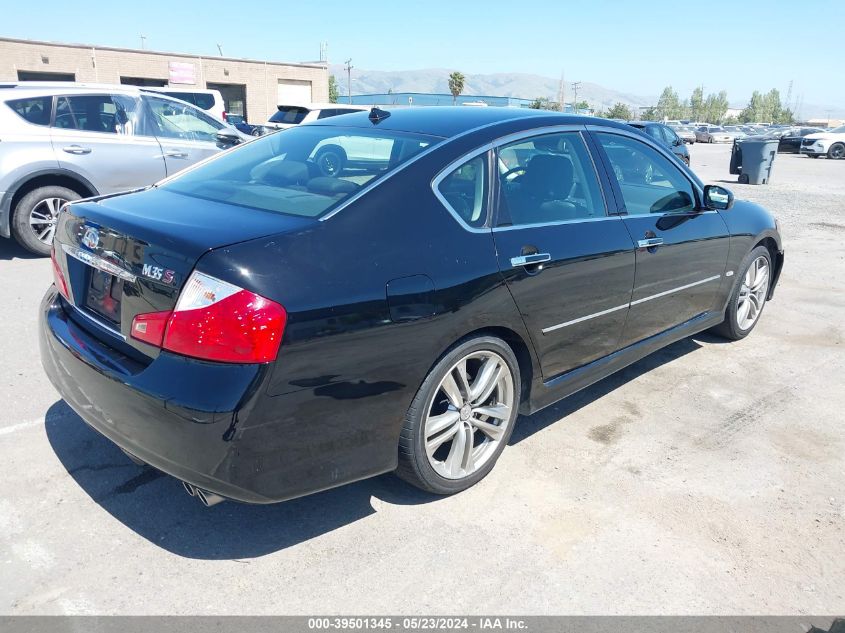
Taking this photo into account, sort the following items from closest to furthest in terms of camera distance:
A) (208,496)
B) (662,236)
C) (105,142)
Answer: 1. (208,496)
2. (662,236)
3. (105,142)

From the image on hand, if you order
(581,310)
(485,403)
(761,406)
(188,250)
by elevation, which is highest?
(188,250)

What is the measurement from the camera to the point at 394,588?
2582 millimetres

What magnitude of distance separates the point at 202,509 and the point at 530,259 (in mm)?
1866

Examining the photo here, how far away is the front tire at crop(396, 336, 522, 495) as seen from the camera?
286cm

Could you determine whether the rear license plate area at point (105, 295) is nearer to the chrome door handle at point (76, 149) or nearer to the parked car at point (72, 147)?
the parked car at point (72, 147)

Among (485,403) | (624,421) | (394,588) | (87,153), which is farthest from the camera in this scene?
(87,153)

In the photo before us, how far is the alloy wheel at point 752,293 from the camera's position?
5371 mm

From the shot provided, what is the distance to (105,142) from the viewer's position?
7.57 m

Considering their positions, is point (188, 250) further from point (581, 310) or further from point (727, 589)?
point (727, 589)

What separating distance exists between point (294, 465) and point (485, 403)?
1.07 meters

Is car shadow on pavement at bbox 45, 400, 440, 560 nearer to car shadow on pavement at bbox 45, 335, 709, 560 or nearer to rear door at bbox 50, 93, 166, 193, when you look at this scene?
car shadow on pavement at bbox 45, 335, 709, 560

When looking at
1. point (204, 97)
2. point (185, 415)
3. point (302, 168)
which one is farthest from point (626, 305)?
point (204, 97)

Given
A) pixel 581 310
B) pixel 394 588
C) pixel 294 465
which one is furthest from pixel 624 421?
pixel 294 465

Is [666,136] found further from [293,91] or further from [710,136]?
[710,136]
